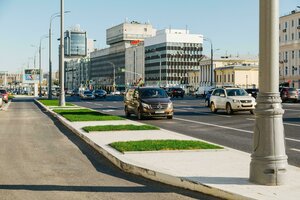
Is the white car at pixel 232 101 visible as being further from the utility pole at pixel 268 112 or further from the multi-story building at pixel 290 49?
the multi-story building at pixel 290 49

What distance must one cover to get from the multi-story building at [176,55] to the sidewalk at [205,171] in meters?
165

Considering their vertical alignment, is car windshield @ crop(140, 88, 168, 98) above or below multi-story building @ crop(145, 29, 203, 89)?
below

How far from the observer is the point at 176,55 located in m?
178

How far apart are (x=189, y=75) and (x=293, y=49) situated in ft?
199

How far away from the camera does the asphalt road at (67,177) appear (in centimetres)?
770

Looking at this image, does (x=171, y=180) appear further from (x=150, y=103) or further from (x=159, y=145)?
(x=150, y=103)

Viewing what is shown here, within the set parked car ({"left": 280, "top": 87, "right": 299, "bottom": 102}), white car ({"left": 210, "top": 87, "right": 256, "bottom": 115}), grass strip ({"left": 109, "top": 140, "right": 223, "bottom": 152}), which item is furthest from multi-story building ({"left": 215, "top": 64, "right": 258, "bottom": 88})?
grass strip ({"left": 109, "top": 140, "right": 223, "bottom": 152})

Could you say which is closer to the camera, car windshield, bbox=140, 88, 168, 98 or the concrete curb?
the concrete curb

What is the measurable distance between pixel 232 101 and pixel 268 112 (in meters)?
22.0

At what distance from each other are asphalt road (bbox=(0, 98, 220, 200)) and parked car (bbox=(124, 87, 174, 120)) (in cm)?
1195

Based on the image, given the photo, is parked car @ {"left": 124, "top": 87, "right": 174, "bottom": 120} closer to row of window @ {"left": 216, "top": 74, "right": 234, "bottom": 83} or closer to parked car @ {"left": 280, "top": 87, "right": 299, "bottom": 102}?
parked car @ {"left": 280, "top": 87, "right": 299, "bottom": 102}

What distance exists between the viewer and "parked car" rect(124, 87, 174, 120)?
85.8ft

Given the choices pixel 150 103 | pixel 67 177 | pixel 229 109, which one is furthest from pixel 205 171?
pixel 229 109

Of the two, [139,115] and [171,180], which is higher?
[139,115]
